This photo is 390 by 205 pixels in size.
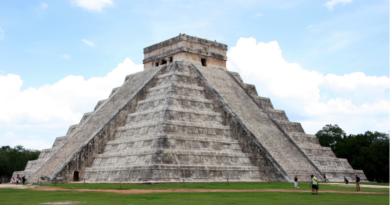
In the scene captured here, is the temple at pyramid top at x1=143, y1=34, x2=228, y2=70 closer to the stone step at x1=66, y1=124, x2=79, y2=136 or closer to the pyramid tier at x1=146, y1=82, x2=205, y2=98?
the pyramid tier at x1=146, y1=82, x2=205, y2=98

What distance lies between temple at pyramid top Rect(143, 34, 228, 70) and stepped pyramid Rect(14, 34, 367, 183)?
0.10 m

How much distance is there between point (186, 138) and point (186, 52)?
11452mm

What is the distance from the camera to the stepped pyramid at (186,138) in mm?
23797

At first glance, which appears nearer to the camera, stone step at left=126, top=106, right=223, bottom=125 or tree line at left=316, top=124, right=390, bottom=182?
stone step at left=126, top=106, right=223, bottom=125

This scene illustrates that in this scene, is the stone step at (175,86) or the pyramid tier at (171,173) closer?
the pyramid tier at (171,173)

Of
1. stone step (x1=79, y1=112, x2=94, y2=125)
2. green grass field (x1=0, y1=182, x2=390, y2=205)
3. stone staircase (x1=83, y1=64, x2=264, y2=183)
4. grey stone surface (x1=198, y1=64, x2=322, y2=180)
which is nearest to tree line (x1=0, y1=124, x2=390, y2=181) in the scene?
grey stone surface (x1=198, y1=64, x2=322, y2=180)

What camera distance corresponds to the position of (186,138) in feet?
81.3

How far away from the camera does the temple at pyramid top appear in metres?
34.4

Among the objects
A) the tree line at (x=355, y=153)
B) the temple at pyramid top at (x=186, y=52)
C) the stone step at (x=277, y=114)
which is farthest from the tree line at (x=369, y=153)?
the temple at pyramid top at (x=186, y=52)

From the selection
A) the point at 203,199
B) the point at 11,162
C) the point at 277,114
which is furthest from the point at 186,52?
the point at 11,162

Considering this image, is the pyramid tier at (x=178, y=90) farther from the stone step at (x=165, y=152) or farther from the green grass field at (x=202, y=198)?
the green grass field at (x=202, y=198)

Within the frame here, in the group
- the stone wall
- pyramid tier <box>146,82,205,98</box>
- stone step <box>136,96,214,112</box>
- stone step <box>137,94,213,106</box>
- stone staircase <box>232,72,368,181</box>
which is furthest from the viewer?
stone staircase <box>232,72,368,181</box>

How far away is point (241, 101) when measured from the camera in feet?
104

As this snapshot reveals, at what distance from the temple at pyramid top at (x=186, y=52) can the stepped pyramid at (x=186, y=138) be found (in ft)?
0.34
